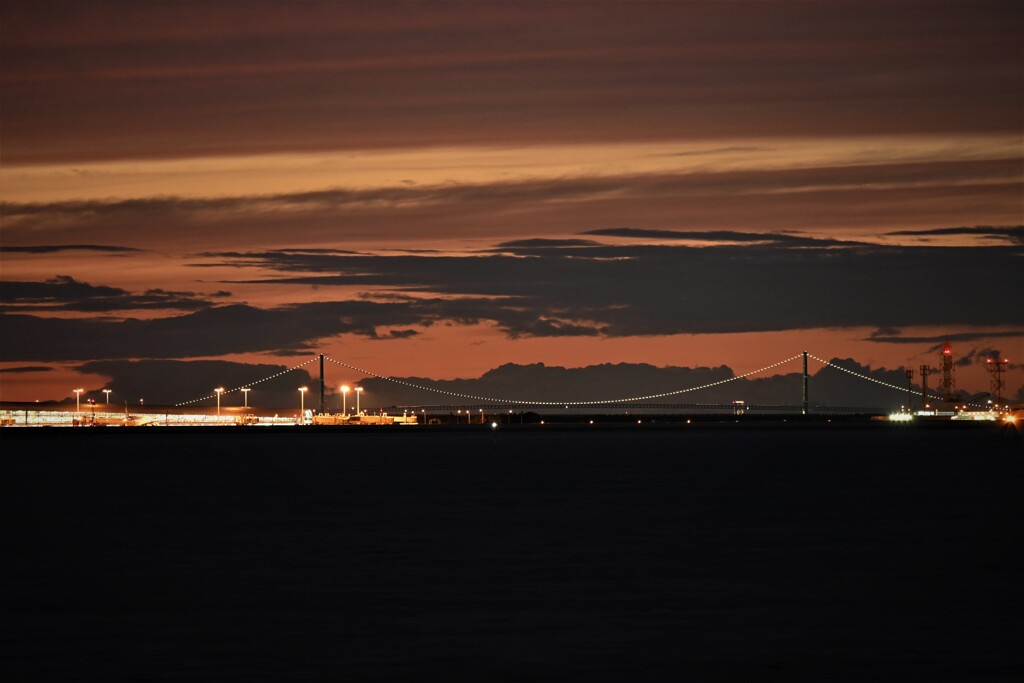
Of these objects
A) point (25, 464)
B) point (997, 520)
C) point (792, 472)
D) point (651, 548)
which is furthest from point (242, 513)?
point (25, 464)

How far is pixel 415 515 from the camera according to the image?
4475 centimetres

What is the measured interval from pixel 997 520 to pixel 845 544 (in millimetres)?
8873

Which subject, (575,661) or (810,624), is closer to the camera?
(575,661)

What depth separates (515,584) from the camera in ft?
91.5

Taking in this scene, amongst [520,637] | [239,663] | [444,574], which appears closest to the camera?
[239,663]

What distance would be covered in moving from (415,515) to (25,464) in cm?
5204

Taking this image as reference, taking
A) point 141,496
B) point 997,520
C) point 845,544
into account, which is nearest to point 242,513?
point 141,496

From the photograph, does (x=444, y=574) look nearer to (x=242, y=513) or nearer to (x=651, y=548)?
(x=651, y=548)

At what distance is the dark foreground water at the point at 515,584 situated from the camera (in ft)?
65.8

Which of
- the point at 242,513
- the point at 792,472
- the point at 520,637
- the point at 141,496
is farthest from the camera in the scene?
the point at 792,472

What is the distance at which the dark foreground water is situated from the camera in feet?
65.8

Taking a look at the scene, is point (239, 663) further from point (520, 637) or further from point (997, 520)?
point (997, 520)

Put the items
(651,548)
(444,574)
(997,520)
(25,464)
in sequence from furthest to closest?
1. (25,464)
2. (997,520)
3. (651,548)
4. (444,574)

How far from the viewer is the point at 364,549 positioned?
113 ft
